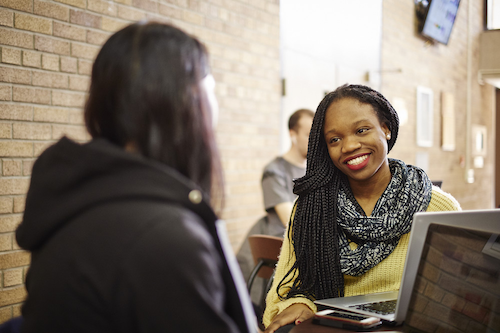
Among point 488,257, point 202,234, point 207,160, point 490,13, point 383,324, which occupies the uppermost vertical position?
point 490,13

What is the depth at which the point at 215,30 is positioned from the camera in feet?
10.6

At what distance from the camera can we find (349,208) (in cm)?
165

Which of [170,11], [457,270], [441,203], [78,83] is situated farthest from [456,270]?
[170,11]

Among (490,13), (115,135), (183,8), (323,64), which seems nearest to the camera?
(115,135)

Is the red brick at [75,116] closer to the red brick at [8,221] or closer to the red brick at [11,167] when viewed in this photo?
the red brick at [11,167]

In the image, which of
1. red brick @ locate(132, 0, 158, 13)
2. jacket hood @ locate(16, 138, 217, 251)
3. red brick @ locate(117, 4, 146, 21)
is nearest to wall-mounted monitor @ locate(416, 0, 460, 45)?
red brick @ locate(132, 0, 158, 13)

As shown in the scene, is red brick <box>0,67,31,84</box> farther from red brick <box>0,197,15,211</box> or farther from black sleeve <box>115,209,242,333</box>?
black sleeve <box>115,209,242,333</box>

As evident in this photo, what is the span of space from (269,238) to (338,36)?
3.09m

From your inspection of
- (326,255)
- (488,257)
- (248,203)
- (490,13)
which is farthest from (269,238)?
(490,13)

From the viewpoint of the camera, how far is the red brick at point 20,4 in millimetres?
2104

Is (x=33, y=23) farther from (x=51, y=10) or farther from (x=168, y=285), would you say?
(x=168, y=285)

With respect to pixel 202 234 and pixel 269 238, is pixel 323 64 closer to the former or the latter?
pixel 269 238

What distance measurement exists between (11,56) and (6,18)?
178mm

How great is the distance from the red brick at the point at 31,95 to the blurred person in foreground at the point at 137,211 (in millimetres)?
1551
